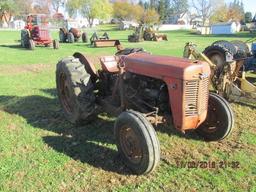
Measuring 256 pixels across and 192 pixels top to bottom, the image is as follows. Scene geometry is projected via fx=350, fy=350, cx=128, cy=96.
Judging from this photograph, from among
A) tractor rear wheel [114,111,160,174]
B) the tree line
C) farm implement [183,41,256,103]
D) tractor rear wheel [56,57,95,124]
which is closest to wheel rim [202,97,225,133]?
tractor rear wheel [114,111,160,174]

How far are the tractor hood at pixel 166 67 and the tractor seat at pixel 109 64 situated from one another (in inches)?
24.0

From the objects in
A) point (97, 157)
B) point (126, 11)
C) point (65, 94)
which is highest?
point (126, 11)

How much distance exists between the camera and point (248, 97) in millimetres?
7262

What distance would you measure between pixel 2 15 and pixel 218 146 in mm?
78198

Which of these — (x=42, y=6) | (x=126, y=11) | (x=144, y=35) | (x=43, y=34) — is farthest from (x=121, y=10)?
(x=43, y=34)

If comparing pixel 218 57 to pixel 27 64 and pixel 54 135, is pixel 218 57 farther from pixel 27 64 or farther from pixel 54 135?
pixel 27 64

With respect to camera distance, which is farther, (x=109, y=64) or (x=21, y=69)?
(x=21, y=69)

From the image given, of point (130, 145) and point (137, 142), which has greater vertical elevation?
point (137, 142)

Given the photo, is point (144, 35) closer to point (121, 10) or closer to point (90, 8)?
point (90, 8)

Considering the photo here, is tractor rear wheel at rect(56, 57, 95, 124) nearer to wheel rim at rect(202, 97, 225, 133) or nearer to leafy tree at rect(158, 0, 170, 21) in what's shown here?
wheel rim at rect(202, 97, 225, 133)

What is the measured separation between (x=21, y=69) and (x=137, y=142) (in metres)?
9.06

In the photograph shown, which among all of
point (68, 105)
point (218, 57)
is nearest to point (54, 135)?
point (68, 105)

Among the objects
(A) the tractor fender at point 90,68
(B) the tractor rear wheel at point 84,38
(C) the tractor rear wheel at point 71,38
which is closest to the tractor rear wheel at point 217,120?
(A) the tractor fender at point 90,68
